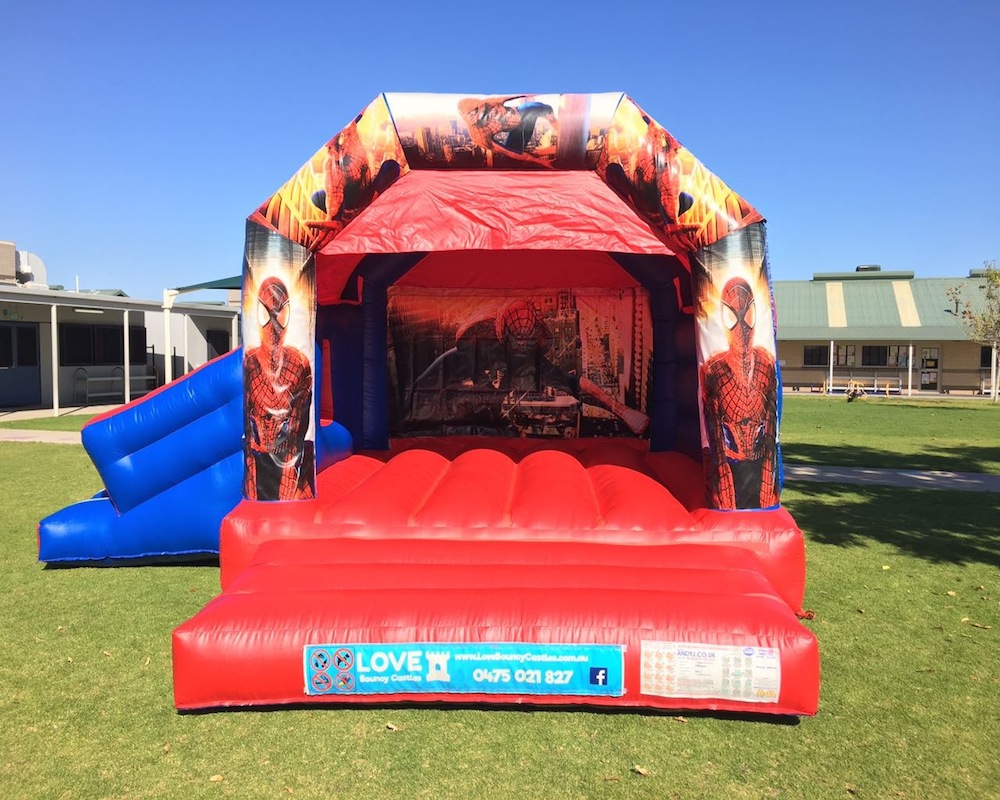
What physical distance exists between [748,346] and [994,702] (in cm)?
194

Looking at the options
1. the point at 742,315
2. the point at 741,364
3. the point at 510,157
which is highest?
the point at 510,157

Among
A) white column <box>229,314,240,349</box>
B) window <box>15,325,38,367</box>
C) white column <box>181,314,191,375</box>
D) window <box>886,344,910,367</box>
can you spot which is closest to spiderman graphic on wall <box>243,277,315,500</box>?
white column <box>229,314,240,349</box>

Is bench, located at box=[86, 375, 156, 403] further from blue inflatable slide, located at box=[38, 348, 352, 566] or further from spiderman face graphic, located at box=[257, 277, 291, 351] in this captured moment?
spiderman face graphic, located at box=[257, 277, 291, 351]

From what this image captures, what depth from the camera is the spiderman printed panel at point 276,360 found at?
414cm

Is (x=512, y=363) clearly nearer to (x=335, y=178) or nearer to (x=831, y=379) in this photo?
(x=335, y=178)

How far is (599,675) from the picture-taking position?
9.71 feet

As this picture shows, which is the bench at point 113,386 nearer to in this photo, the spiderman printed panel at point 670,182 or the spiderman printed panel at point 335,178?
the spiderman printed panel at point 335,178

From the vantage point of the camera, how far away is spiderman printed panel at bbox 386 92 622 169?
4020 mm

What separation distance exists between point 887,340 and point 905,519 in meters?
22.2

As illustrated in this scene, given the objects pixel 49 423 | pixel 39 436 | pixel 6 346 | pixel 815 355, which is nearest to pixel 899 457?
pixel 39 436

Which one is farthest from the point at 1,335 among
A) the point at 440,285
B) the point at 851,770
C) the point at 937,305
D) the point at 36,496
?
the point at 937,305

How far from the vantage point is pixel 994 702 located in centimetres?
313

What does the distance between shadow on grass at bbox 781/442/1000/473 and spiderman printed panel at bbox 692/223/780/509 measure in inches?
239

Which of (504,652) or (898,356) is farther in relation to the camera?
(898,356)
